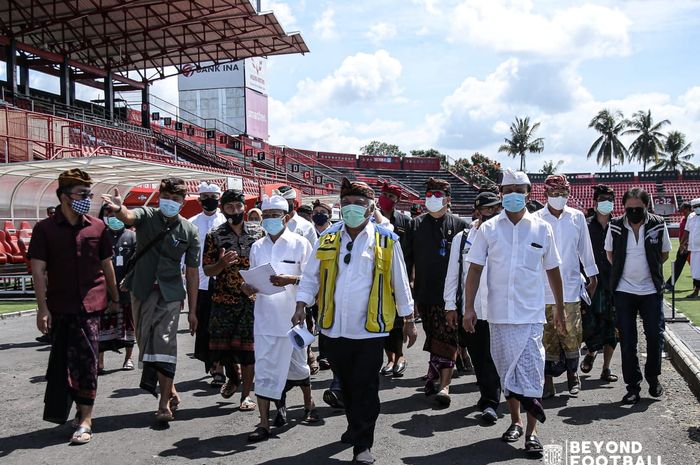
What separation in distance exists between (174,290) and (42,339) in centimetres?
513

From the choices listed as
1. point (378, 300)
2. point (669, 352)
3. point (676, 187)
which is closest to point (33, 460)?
point (378, 300)

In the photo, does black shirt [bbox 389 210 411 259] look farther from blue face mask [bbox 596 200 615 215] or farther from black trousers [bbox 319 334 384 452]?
black trousers [bbox 319 334 384 452]

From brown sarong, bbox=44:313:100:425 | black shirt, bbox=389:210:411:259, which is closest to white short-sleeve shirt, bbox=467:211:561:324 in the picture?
black shirt, bbox=389:210:411:259

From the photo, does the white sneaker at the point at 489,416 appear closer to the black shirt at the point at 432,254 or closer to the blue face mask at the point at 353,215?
the black shirt at the point at 432,254

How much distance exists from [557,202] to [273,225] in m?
2.83

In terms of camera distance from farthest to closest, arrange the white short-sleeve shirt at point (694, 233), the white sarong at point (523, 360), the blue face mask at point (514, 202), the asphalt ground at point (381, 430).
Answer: the white short-sleeve shirt at point (694, 233), the blue face mask at point (514, 202), the white sarong at point (523, 360), the asphalt ground at point (381, 430)

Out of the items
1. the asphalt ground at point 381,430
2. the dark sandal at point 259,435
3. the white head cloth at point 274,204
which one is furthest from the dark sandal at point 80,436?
the white head cloth at point 274,204

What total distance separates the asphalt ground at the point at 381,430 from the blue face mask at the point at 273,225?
157 centimetres

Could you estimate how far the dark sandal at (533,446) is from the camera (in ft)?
16.5

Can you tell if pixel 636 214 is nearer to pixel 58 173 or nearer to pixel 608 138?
pixel 58 173

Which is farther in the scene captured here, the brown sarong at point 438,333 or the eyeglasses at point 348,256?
the brown sarong at point 438,333

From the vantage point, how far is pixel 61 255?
5.62 metres

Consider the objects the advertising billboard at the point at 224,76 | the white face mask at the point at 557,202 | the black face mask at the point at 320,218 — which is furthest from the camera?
the advertising billboard at the point at 224,76

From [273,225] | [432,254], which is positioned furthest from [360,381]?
[432,254]
